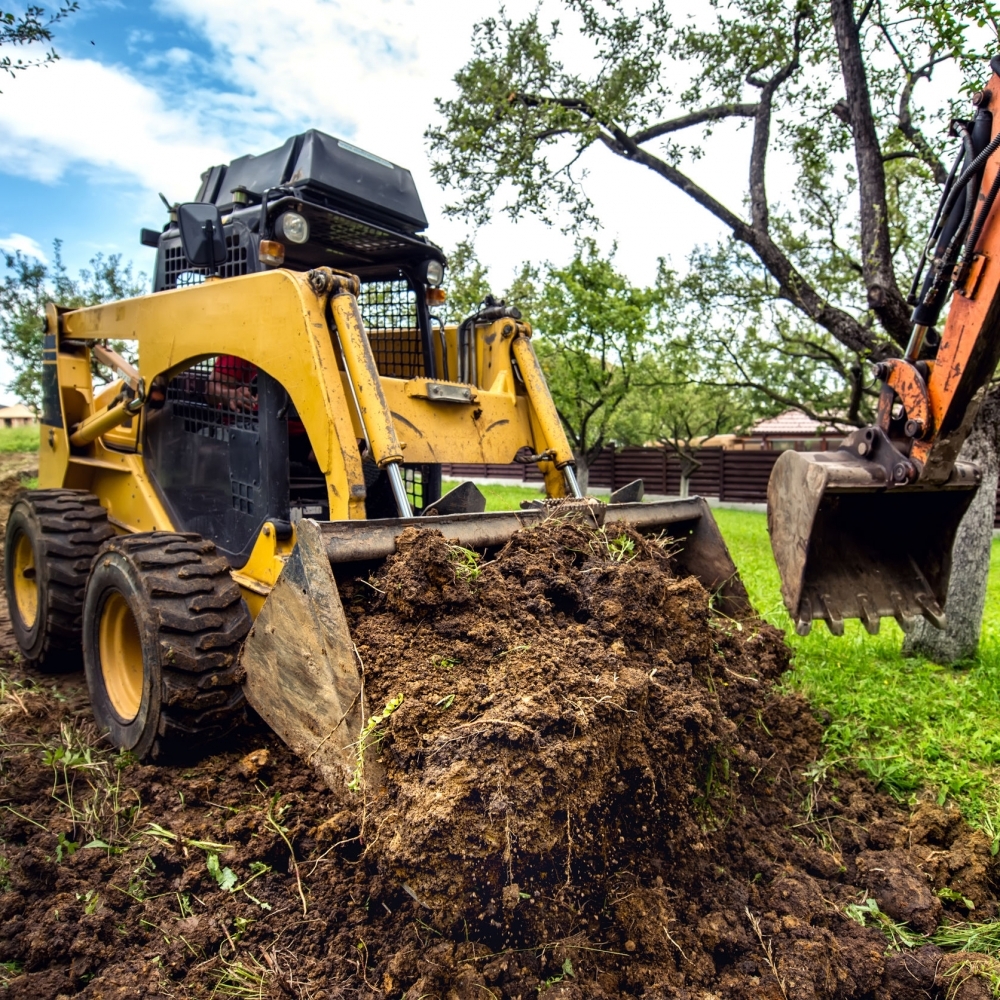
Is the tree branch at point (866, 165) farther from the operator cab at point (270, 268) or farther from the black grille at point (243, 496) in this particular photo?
the black grille at point (243, 496)

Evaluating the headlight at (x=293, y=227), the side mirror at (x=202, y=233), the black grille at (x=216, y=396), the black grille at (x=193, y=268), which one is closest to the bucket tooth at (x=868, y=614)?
the black grille at (x=216, y=396)

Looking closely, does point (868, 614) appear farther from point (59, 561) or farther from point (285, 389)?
point (59, 561)

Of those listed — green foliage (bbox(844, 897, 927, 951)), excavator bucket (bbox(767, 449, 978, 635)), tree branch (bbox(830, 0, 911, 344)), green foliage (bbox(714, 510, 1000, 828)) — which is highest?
tree branch (bbox(830, 0, 911, 344))

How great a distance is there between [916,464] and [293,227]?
120 inches

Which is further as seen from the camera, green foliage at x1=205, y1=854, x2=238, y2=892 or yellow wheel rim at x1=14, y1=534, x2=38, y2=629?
yellow wheel rim at x1=14, y1=534, x2=38, y2=629

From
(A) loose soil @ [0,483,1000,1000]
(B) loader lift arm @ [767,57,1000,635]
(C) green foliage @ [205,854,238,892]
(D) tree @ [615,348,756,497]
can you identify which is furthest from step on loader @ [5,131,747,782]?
(D) tree @ [615,348,756,497]

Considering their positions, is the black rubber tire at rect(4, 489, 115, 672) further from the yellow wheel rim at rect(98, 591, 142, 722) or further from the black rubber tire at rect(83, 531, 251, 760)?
the black rubber tire at rect(83, 531, 251, 760)

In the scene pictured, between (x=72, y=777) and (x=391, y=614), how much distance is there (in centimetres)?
169

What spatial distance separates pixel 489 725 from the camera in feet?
7.48

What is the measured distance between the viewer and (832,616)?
3490 mm

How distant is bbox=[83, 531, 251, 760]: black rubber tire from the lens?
316 centimetres

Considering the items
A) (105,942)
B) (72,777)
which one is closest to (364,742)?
(105,942)

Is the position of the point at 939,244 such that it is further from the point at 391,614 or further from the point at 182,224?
the point at 182,224

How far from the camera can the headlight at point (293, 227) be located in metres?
3.97
